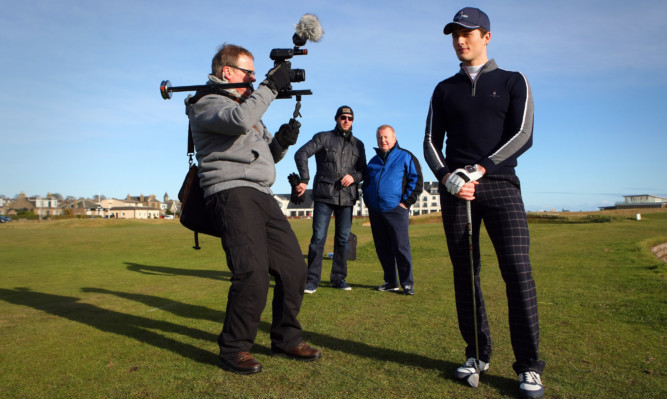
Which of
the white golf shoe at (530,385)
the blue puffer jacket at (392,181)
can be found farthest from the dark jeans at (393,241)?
the white golf shoe at (530,385)

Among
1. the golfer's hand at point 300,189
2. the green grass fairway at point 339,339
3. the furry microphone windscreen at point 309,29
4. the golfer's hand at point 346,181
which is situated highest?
the furry microphone windscreen at point 309,29

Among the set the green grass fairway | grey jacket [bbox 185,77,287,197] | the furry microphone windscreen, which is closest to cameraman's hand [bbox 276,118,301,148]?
grey jacket [bbox 185,77,287,197]

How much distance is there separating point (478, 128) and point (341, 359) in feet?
6.13

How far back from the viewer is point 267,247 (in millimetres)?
3646

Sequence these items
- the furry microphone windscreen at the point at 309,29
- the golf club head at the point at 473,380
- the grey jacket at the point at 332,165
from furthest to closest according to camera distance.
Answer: the grey jacket at the point at 332,165 → the furry microphone windscreen at the point at 309,29 → the golf club head at the point at 473,380

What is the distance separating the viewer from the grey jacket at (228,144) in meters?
3.35

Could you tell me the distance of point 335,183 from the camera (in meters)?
6.71

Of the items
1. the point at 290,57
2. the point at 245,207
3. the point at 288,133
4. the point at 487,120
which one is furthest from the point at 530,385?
the point at 290,57

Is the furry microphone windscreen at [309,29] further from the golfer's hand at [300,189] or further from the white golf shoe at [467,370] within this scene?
the golfer's hand at [300,189]

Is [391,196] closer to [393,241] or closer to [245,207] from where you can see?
[393,241]

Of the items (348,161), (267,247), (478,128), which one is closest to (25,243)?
(348,161)

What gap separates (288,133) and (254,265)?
118 cm

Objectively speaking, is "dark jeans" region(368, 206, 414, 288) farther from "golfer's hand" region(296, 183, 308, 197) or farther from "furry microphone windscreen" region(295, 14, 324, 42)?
"furry microphone windscreen" region(295, 14, 324, 42)

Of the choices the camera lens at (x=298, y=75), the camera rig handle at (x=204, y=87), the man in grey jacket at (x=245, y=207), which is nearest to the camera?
the man in grey jacket at (x=245, y=207)
